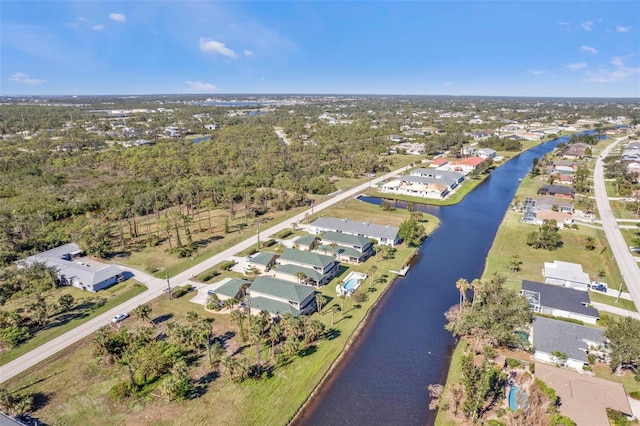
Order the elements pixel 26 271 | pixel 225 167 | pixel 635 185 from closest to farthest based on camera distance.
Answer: pixel 26 271, pixel 635 185, pixel 225 167

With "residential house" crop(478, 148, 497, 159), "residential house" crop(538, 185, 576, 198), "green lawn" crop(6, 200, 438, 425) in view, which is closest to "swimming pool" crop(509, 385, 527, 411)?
"green lawn" crop(6, 200, 438, 425)

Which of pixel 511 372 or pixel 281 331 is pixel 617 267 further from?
pixel 281 331

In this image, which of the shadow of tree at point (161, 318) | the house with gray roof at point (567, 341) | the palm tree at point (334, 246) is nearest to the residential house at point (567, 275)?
the house with gray roof at point (567, 341)

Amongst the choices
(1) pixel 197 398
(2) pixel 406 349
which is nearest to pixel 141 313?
(1) pixel 197 398

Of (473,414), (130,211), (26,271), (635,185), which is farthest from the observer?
(635,185)

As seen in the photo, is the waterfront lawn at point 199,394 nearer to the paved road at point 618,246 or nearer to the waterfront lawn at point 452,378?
the waterfront lawn at point 452,378

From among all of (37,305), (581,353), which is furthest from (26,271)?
(581,353)

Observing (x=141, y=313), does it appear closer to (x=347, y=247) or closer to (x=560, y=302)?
(x=347, y=247)
